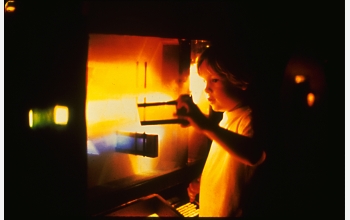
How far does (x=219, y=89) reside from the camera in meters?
2.52

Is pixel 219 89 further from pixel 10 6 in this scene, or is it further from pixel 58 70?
pixel 10 6

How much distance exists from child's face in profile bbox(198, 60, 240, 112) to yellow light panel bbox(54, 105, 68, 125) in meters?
1.00

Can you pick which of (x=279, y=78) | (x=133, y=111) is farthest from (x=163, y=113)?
(x=279, y=78)

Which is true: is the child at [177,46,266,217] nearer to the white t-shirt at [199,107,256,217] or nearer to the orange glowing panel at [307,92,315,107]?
the white t-shirt at [199,107,256,217]

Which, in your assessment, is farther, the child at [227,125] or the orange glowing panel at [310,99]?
the orange glowing panel at [310,99]

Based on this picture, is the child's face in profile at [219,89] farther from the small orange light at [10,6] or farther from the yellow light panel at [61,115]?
the small orange light at [10,6]

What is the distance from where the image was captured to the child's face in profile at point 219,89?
2502 millimetres

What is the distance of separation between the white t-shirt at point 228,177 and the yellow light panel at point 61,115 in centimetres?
110

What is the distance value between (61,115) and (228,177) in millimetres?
1200

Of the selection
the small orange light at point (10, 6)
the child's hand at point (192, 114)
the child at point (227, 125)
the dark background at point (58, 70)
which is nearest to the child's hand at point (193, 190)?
the child at point (227, 125)

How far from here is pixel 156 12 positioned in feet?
7.72

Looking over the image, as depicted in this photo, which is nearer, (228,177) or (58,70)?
(58,70)

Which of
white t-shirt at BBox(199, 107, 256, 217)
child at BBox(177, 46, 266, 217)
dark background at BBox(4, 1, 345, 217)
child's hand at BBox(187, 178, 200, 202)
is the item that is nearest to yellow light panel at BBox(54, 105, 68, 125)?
dark background at BBox(4, 1, 345, 217)

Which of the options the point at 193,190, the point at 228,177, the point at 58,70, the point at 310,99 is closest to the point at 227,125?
the point at 228,177
